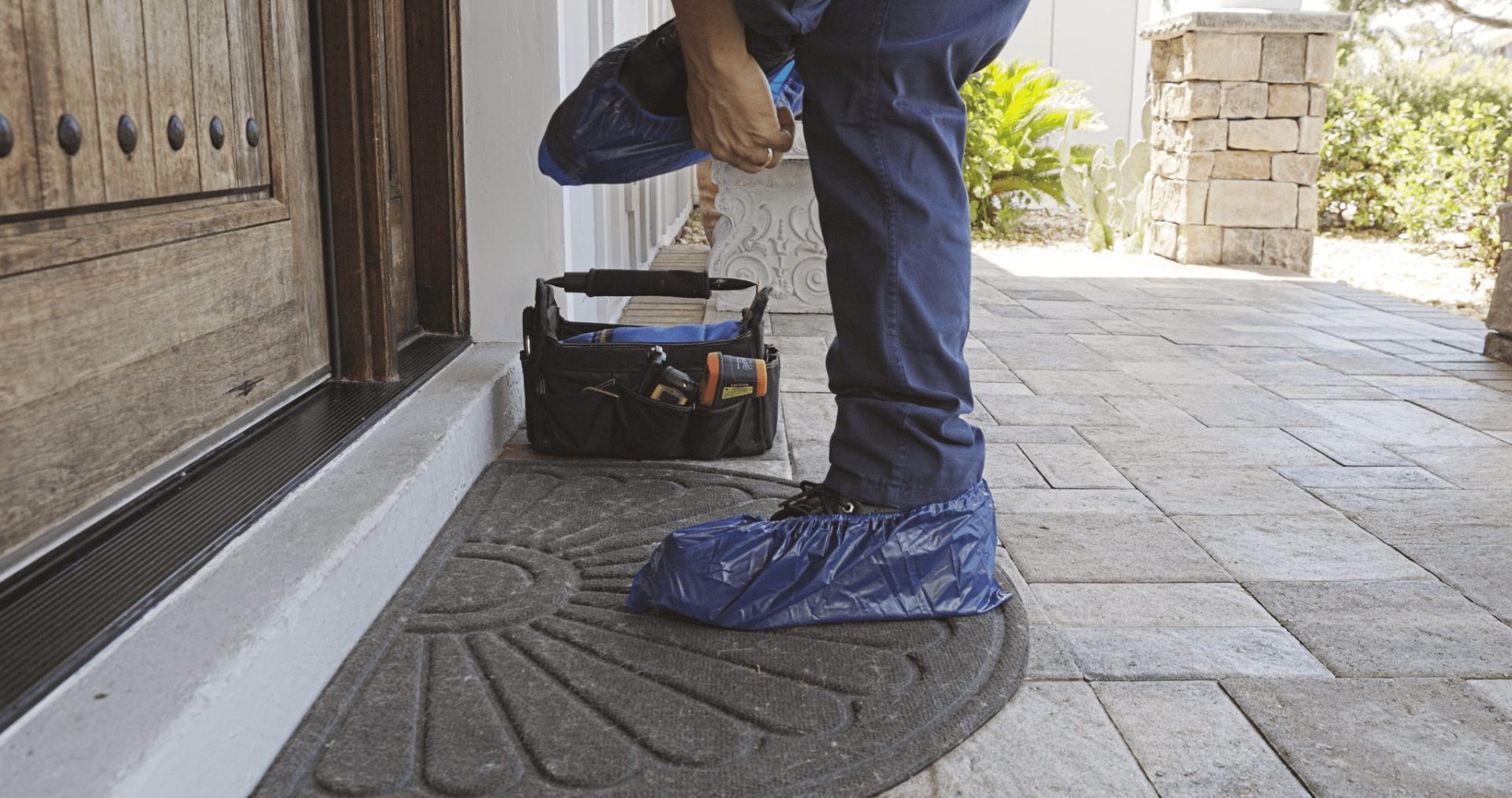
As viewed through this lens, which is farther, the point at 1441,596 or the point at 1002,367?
the point at 1002,367

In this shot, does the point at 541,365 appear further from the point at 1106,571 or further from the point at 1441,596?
the point at 1441,596

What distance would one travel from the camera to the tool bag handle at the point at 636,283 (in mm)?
2391

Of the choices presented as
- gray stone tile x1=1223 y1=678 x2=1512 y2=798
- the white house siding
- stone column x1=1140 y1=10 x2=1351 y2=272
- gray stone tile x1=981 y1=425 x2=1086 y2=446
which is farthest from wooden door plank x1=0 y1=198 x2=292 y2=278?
the white house siding

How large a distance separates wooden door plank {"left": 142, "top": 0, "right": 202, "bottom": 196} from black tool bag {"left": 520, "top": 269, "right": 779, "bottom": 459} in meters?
0.76

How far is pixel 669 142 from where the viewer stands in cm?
169

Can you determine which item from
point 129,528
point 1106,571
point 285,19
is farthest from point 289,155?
point 1106,571

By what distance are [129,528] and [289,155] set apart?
0.82 m

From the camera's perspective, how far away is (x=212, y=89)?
5.64ft

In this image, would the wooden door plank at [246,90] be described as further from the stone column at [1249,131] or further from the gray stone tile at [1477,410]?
the stone column at [1249,131]

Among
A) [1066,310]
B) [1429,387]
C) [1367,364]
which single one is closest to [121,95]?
[1429,387]

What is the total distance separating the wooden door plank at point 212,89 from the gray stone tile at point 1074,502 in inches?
54.5

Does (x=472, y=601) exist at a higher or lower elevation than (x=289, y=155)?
lower

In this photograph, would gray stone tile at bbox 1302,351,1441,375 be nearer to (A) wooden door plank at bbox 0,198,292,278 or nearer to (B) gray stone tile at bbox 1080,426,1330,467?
(B) gray stone tile at bbox 1080,426,1330,467

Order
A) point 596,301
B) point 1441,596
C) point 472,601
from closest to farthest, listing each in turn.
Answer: point 472,601 → point 1441,596 → point 596,301
